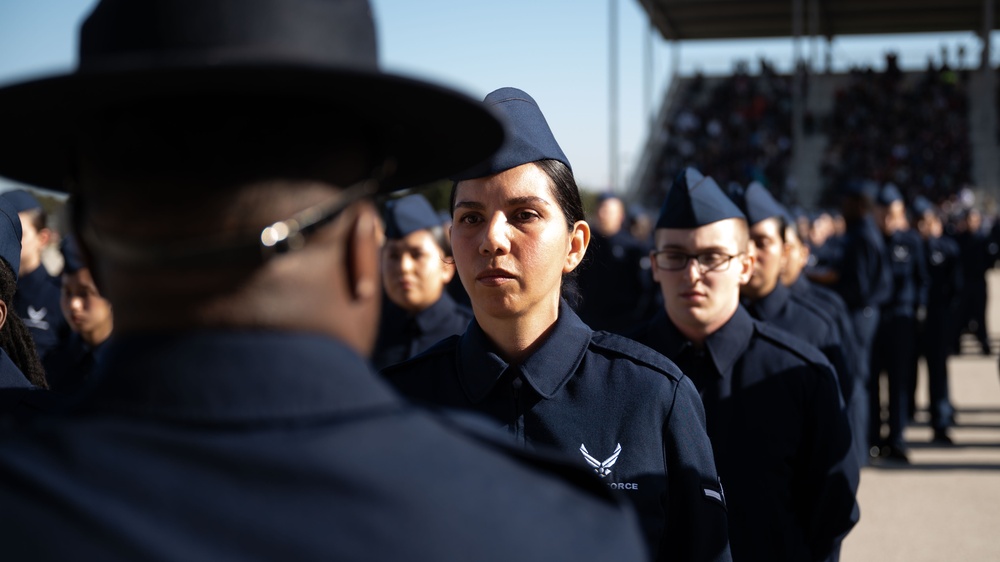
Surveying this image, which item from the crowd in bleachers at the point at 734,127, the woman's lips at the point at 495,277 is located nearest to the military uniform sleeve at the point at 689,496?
the woman's lips at the point at 495,277

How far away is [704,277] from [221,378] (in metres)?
3.04

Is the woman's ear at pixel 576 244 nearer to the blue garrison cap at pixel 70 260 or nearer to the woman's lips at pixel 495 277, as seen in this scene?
the woman's lips at pixel 495 277

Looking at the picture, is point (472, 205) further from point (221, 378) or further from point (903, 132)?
point (903, 132)

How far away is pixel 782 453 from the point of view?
363 centimetres

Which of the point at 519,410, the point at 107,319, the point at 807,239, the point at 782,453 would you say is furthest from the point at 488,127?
the point at 807,239

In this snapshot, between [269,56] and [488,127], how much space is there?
0.33 meters

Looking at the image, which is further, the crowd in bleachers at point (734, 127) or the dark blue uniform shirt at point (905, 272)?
the crowd in bleachers at point (734, 127)

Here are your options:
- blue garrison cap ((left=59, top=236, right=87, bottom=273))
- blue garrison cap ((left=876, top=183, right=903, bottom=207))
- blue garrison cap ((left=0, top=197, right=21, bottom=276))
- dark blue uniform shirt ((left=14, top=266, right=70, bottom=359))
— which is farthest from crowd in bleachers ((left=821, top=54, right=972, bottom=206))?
blue garrison cap ((left=0, top=197, right=21, bottom=276))

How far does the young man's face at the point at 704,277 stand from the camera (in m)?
3.90

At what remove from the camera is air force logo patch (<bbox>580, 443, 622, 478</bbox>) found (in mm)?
2492

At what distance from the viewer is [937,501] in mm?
7938

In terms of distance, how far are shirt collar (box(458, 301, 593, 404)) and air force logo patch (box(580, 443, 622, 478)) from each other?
0.53 ft

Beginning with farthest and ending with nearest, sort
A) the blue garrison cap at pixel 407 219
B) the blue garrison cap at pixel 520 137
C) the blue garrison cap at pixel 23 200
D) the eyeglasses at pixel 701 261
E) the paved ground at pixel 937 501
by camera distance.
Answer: the blue garrison cap at pixel 23 200
the paved ground at pixel 937 501
the blue garrison cap at pixel 407 219
the eyeglasses at pixel 701 261
the blue garrison cap at pixel 520 137

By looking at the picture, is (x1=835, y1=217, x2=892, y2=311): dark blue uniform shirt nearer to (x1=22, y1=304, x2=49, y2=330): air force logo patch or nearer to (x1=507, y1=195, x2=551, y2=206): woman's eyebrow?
(x1=22, y1=304, x2=49, y2=330): air force logo patch
